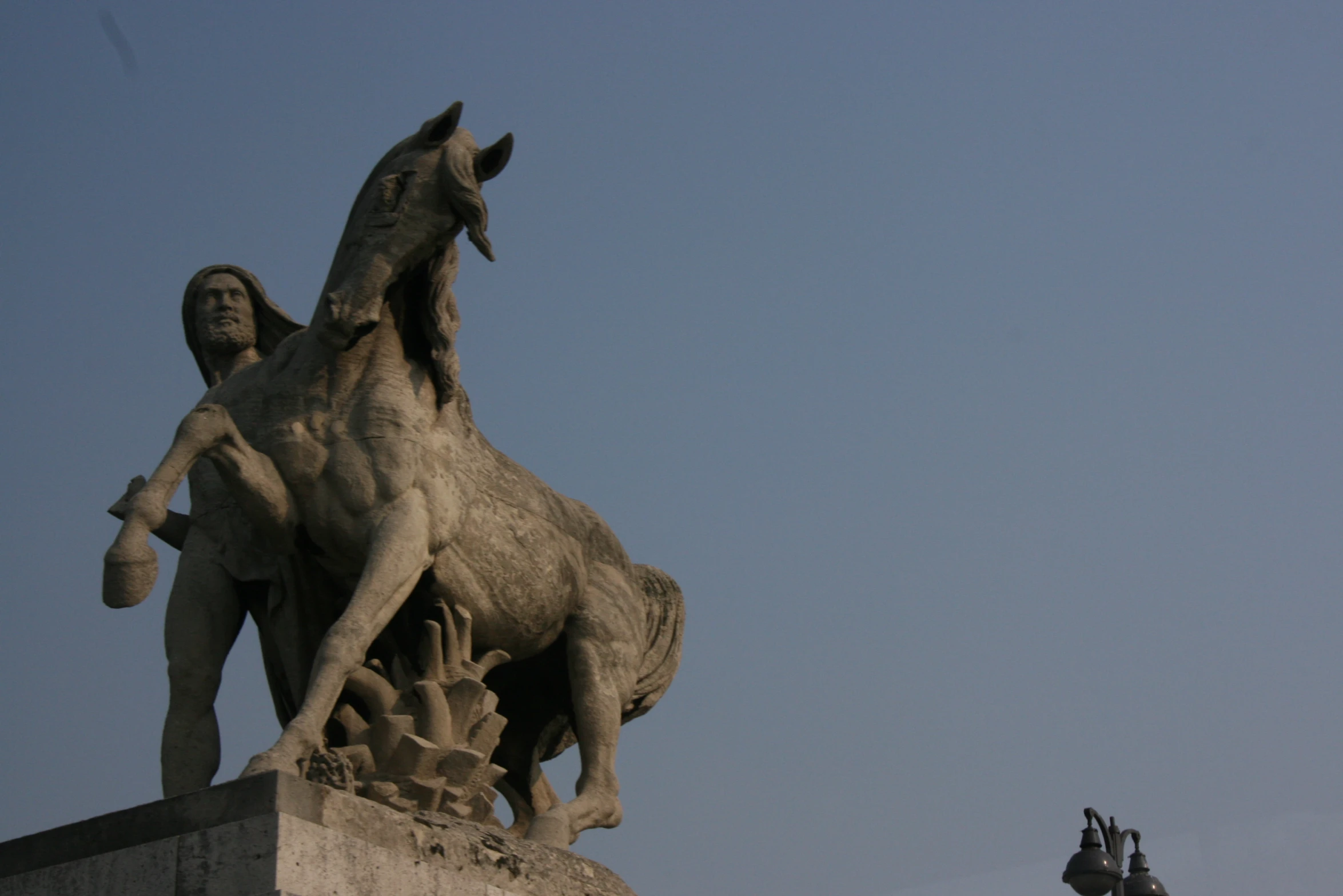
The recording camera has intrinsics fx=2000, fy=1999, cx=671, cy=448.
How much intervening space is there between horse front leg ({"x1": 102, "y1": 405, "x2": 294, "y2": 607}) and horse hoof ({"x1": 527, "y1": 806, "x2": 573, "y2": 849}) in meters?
1.65

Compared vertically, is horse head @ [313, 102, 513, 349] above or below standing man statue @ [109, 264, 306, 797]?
above

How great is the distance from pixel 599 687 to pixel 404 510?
1520mm

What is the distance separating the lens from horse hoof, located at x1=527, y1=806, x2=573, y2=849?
856 centimetres

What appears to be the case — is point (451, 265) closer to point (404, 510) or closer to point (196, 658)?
point (404, 510)

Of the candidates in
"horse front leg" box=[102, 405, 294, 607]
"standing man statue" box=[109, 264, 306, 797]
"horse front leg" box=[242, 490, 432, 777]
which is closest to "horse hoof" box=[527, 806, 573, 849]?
"horse front leg" box=[242, 490, 432, 777]

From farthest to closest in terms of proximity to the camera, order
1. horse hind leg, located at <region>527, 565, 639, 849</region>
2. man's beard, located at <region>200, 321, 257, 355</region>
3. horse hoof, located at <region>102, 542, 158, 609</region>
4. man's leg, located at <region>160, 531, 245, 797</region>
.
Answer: man's beard, located at <region>200, 321, 257, 355</region> → horse hind leg, located at <region>527, 565, 639, 849</region> → man's leg, located at <region>160, 531, 245, 797</region> → horse hoof, located at <region>102, 542, 158, 609</region>

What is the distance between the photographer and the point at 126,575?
7.89 m

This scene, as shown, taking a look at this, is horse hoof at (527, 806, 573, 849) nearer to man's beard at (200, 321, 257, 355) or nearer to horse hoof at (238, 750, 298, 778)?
horse hoof at (238, 750, 298, 778)

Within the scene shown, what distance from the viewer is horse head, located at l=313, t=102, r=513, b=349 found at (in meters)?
8.62

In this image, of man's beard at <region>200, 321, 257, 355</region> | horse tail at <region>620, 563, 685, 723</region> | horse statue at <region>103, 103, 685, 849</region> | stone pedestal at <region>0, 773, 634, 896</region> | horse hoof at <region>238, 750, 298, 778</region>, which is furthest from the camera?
horse tail at <region>620, 563, 685, 723</region>

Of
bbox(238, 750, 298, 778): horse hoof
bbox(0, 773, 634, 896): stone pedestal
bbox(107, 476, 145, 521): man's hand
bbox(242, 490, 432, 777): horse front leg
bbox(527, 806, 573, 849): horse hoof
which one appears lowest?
bbox(0, 773, 634, 896): stone pedestal

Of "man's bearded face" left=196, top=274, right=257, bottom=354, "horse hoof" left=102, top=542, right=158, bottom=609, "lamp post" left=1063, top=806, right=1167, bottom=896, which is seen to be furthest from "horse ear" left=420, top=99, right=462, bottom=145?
"lamp post" left=1063, top=806, right=1167, bottom=896

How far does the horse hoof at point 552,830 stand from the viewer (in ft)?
28.1

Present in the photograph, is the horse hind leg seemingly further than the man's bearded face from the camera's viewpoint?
No
